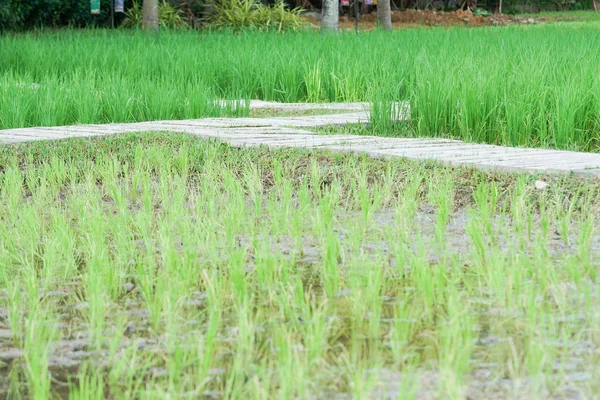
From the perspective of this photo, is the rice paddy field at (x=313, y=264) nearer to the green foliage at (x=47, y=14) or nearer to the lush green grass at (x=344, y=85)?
the lush green grass at (x=344, y=85)

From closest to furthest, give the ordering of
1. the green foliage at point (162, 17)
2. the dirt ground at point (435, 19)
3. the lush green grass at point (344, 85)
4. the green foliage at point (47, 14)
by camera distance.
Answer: the lush green grass at point (344, 85) → the green foliage at point (47, 14) → the green foliage at point (162, 17) → the dirt ground at point (435, 19)

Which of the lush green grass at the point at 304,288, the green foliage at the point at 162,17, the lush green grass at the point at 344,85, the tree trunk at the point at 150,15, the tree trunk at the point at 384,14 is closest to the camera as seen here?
the lush green grass at the point at 304,288

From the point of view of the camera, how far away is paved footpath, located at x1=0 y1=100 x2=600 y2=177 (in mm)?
4688

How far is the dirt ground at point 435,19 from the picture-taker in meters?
25.3

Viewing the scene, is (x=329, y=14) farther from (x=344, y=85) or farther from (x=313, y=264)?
(x=313, y=264)

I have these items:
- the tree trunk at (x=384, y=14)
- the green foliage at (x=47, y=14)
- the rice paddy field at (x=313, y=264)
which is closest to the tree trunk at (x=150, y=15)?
the green foliage at (x=47, y=14)

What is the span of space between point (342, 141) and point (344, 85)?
3.19 m

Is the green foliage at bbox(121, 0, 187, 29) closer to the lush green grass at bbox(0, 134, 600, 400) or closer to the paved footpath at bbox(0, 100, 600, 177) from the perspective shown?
the paved footpath at bbox(0, 100, 600, 177)

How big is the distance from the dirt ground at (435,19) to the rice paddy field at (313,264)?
1879 cm

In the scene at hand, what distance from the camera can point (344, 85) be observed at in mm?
8625

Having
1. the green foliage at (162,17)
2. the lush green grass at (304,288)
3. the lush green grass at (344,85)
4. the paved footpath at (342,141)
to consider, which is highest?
the green foliage at (162,17)

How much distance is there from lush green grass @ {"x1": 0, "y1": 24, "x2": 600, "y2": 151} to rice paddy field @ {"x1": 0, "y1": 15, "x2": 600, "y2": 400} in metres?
0.03

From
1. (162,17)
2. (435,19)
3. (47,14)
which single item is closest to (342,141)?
(47,14)

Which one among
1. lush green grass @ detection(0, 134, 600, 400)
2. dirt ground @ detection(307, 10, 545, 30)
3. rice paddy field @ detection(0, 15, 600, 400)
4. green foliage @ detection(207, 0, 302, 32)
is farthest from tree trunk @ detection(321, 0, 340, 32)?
lush green grass @ detection(0, 134, 600, 400)
